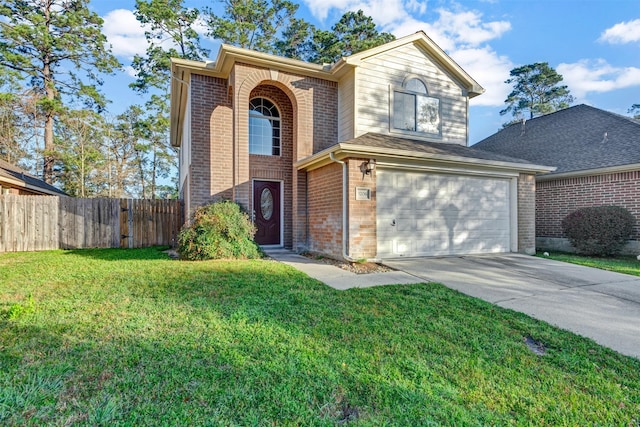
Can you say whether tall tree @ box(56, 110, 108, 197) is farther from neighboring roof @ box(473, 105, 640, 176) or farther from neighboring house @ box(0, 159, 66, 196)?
neighboring roof @ box(473, 105, 640, 176)

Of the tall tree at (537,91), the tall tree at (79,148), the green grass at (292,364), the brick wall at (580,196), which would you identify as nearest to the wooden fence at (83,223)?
the green grass at (292,364)

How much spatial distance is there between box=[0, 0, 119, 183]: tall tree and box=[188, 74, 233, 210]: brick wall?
47.0ft

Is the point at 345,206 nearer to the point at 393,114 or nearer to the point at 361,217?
the point at 361,217

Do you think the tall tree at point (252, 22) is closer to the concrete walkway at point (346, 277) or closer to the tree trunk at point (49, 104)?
the tree trunk at point (49, 104)

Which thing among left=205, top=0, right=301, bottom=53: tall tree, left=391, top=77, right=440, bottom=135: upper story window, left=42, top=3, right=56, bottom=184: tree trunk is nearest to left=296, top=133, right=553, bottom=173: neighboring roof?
left=391, top=77, right=440, bottom=135: upper story window

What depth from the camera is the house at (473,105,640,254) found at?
9648 millimetres

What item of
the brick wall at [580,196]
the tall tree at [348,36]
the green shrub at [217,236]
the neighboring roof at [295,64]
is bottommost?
the green shrub at [217,236]

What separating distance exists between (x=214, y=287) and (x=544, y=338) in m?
4.33

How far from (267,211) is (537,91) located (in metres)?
31.4

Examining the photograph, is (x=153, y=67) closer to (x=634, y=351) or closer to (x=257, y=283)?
(x=257, y=283)

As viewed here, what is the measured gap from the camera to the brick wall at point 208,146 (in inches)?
360

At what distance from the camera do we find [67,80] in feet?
62.7

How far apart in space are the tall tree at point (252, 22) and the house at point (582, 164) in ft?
55.4

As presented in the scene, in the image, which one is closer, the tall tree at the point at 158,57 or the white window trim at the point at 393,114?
the white window trim at the point at 393,114
